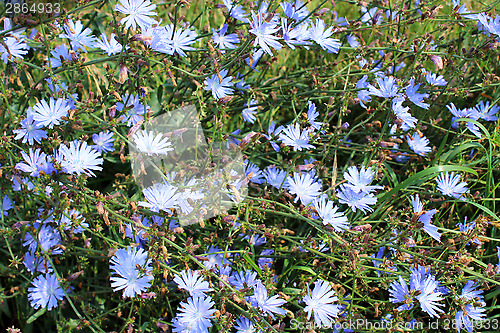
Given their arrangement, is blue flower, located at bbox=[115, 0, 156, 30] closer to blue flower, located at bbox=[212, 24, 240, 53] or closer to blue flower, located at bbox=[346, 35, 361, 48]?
blue flower, located at bbox=[212, 24, 240, 53]

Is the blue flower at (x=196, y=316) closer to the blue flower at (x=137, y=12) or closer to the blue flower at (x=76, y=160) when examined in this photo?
the blue flower at (x=76, y=160)

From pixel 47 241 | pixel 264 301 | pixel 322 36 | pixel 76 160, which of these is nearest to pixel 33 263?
pixel 47 241

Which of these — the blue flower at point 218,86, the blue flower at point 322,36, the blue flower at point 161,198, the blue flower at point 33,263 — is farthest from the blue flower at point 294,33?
the blue flower at point 33,263

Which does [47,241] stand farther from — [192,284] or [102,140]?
[192,284]

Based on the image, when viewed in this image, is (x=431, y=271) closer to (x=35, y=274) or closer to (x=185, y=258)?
(x=185, y=258)

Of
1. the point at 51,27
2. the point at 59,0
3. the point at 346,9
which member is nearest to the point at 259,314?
the point at 51,27

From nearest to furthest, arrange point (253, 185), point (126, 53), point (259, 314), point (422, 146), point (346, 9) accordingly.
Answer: point (126, 53), point (259, 314), point (253, 185), point (422, 146), point (346, 9)

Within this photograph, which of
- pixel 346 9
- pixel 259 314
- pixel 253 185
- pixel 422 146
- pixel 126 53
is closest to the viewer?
pixel 126 53
